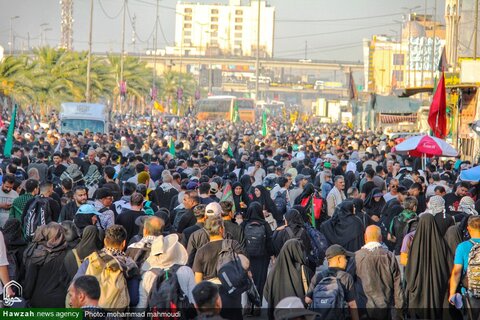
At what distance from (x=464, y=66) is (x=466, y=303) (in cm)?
2747

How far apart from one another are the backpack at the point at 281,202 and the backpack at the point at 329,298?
7.11 meters

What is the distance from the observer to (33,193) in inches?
537

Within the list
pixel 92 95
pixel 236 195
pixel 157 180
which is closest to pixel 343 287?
pixel 236 195

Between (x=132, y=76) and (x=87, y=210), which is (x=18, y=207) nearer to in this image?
(x=87, y=210)

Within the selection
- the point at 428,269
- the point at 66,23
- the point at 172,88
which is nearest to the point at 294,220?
the point at 428,269

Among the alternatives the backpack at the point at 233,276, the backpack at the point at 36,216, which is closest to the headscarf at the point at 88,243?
the backpack at the point at 233,276

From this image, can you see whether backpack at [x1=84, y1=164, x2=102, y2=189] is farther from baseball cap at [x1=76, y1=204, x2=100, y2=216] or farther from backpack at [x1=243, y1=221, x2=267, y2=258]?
baseball cap at [x1=76, y1=204, x2=100, y2=216]

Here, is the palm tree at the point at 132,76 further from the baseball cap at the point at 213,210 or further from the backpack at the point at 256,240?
the baseball cap at the point at 213,210

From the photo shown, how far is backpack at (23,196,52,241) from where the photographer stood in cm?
1223

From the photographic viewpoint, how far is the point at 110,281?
28.1ft

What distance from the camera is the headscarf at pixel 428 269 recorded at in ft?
35.9

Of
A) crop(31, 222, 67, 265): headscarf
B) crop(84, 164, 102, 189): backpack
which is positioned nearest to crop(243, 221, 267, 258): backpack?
crop(31, 222, 67, 265): headscarf

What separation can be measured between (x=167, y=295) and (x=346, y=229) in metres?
5.44

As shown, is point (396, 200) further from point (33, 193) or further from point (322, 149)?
point (322, 149)
